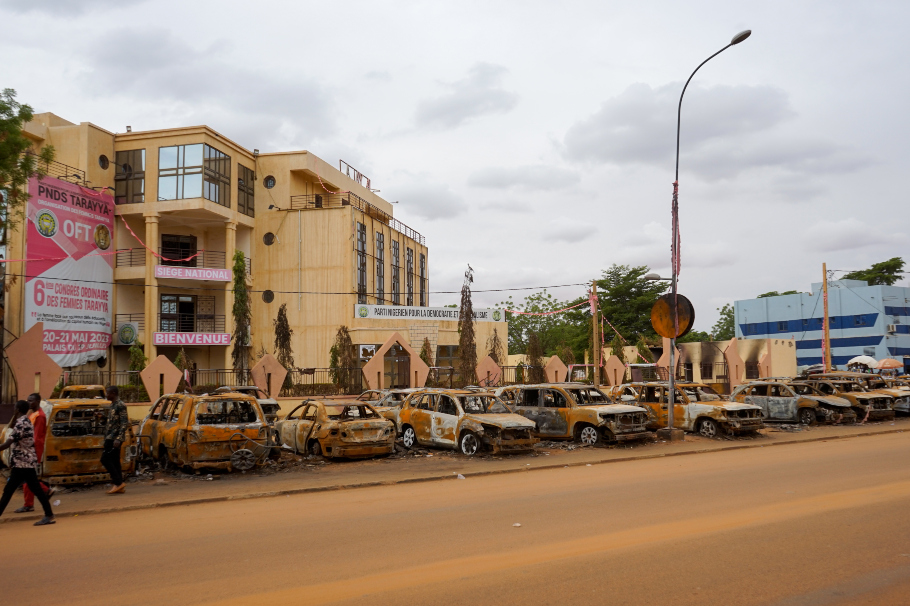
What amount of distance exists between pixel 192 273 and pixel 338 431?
26.2 m

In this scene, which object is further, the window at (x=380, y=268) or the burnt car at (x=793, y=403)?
the window at (x=380, y=268)

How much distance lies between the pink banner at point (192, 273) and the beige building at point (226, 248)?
0.24 ft

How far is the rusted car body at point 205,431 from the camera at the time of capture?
40.6 ft

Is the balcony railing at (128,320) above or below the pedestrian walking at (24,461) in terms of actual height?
above

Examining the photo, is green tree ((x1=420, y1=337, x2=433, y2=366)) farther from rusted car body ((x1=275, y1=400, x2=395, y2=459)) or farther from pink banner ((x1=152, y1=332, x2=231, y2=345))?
rusted car body ((x1=275, y1=400, x2=395, y2=459))

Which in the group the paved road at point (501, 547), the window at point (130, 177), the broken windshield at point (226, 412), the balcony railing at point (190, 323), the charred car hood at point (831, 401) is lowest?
the paved road at point (501, 547)

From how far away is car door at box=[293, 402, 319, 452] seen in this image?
601 inches

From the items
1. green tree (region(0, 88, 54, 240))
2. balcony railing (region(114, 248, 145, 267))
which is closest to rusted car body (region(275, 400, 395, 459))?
green tree (region(0, 88, 54, 240))

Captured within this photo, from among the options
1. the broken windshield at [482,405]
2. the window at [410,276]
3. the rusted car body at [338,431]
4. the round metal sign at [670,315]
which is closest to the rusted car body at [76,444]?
the rusted car body at [338,431]

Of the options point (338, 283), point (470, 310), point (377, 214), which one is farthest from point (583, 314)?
point (470, 310)

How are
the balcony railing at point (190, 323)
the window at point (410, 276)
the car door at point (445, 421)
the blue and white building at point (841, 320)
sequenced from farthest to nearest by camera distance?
the blue and white building at point (841, 320) < the window at point (410, 276) < the balcony railing at point (190, 323) < the car door at point (445, 421)

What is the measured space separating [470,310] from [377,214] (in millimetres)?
23630

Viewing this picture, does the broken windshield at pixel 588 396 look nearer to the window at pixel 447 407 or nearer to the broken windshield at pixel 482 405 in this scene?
the broken windshield at pixel 482 405

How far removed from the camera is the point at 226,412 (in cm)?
1323
